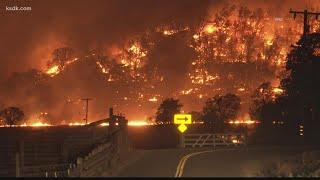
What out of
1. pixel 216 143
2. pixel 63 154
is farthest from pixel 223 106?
pixel 63 154

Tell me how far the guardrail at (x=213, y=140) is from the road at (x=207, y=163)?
19.1ft

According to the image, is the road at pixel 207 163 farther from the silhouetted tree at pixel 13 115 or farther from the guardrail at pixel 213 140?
the silhouetted tree at pixel 13 115

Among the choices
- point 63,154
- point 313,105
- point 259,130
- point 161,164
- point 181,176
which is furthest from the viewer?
point 259,130

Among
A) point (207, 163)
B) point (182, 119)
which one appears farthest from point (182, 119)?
point (207, 163)

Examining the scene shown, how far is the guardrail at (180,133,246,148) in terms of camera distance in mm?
55594

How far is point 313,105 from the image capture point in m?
73.2

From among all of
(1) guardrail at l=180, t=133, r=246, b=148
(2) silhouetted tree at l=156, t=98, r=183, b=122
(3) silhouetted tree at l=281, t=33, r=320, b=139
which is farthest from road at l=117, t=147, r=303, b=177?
(2) silhouetted tree at l=156, t=98, r=183, b=122

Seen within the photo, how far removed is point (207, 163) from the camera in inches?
1479

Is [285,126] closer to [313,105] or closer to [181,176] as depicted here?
[313,105]

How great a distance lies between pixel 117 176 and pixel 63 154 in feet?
60.9

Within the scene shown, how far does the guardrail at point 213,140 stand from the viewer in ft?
182

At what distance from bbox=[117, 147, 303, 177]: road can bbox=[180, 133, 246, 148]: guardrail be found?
582 centimetres

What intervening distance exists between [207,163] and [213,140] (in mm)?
18479

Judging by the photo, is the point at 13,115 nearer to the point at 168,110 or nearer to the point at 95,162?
the point at 168,110
